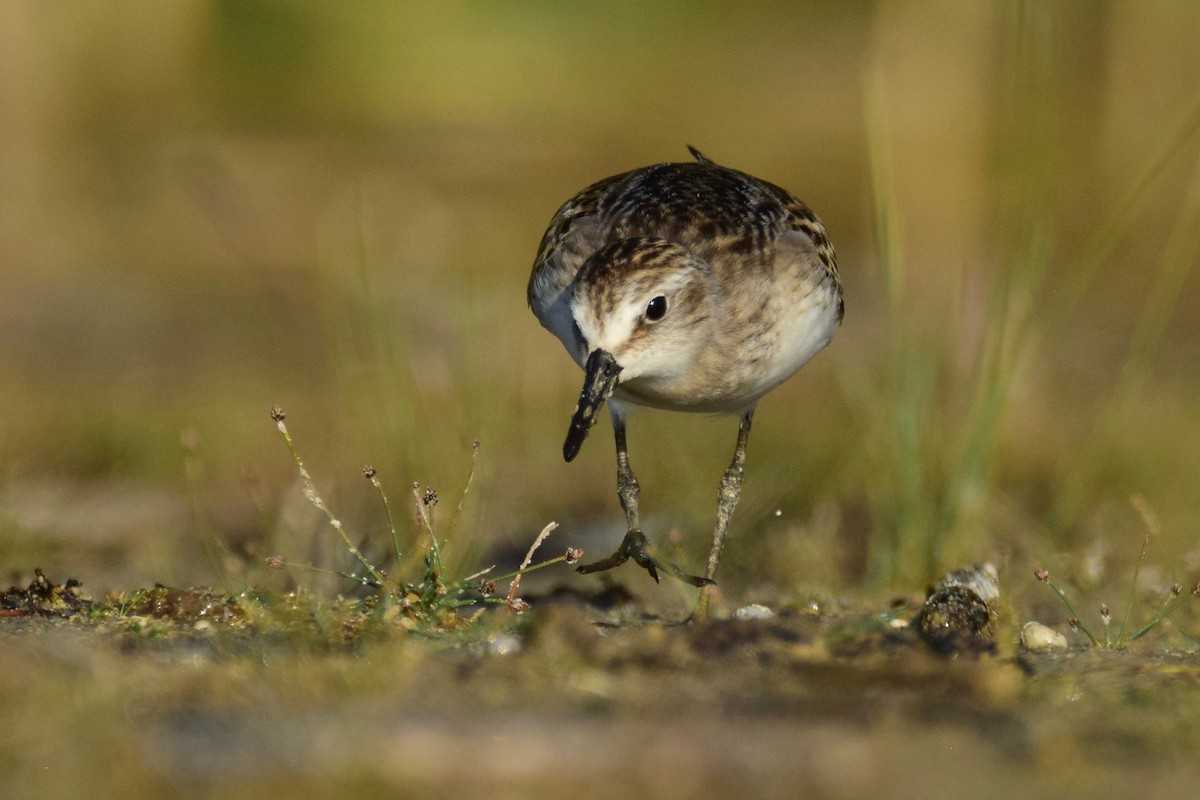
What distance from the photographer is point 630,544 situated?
5617 millimetres

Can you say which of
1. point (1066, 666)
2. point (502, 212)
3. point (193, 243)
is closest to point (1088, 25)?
point (502, 212)

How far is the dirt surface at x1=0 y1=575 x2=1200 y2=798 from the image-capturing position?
312 cm

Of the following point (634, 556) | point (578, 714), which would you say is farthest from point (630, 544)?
point (578, 714)

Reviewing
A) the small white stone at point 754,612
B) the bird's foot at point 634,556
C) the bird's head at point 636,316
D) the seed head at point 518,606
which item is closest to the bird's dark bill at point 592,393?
the bird's head at point 636,316

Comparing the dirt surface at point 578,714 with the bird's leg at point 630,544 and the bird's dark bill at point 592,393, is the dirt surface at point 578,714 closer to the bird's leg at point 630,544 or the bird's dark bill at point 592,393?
the bird's dark bill at point 592,393

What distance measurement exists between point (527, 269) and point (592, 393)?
7249 mm

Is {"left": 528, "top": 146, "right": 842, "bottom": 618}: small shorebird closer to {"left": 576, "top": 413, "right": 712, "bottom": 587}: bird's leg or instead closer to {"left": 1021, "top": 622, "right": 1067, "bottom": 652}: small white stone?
{"left": 576, "top": 413, "right": 712, "bottom": 587}: bird's leg

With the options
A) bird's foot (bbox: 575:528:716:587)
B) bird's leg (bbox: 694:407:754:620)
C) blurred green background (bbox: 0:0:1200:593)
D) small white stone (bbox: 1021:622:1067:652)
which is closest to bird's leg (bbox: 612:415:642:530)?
bird's foot (bbox: 575:528:716:587)

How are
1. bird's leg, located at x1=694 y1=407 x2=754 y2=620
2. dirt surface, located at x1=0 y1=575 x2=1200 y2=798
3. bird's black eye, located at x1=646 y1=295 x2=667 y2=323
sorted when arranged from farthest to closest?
1. bird's leg, located at x1=694 y1=407 x2=754 y2=620
2. bird's black eye, located at x1=646 y1=295 x2=667 y2=323
3. dirt surface, located at x1=0 y1=575 x2=1200 y2=798

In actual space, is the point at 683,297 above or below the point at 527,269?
above

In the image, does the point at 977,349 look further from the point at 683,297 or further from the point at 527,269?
the point at 527,269

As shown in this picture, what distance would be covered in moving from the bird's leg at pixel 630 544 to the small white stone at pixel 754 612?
0.17m

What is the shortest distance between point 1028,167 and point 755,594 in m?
1.92

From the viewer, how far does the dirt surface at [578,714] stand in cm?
312
